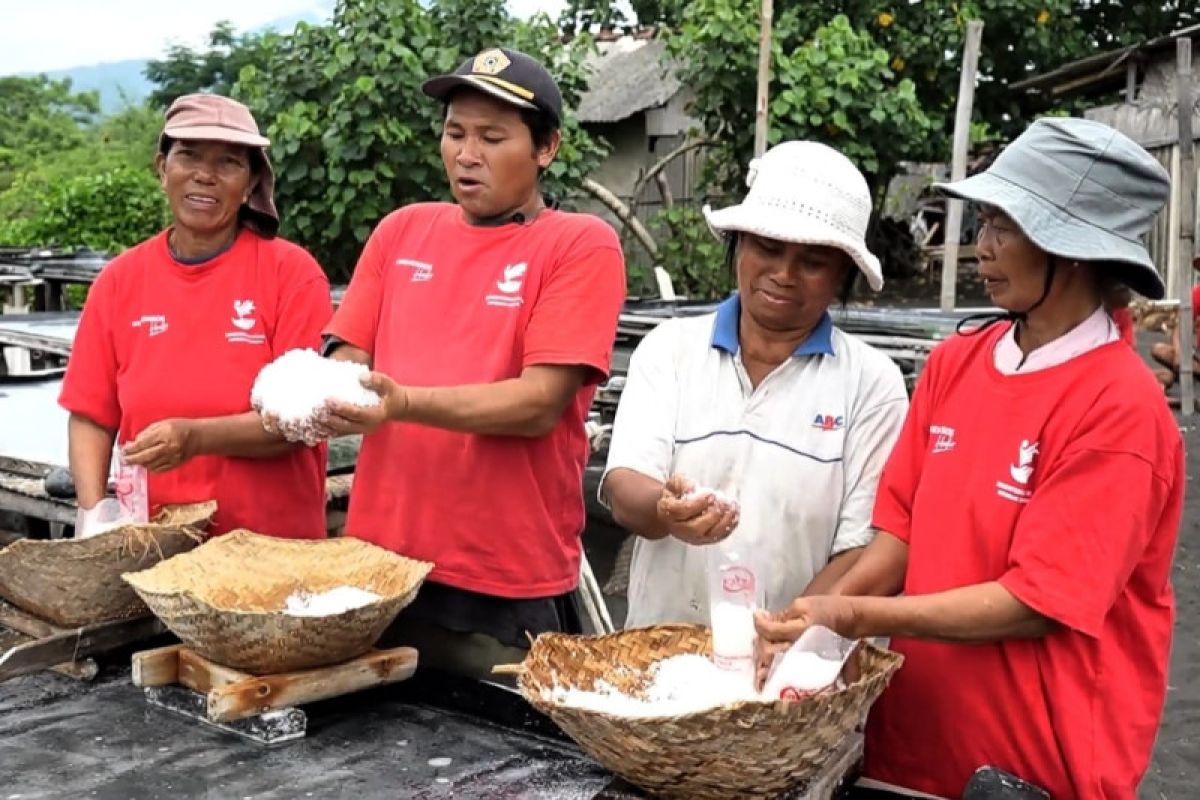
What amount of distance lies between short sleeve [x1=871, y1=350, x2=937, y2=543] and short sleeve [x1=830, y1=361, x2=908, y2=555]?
0.08m

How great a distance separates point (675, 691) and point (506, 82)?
123cm

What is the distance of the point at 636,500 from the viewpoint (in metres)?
2.19

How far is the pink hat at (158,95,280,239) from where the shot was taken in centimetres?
275

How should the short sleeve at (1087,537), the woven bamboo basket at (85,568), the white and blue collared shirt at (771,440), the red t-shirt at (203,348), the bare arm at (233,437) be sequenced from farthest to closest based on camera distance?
the red t-shirt at (203,348)
the bare arm at (233,437)
the woven bamboo basket at (85,568)
the white and blue collared shirt at (771,440)
the short sleeve at (1087,537)

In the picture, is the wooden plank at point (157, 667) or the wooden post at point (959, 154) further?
the wooden post at point (959, 154)

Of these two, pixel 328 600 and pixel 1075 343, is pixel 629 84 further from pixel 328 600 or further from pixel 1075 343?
pixel 1075 343

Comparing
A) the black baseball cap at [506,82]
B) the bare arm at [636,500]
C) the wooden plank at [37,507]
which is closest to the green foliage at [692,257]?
the wooden plank at [37,507]

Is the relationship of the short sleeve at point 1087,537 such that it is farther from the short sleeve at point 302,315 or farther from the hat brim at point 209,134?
the hat brim at point 209,134

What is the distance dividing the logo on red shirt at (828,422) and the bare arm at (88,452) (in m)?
1.60

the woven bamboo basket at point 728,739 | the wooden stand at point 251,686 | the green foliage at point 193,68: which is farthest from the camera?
the green foliage at point 193,68

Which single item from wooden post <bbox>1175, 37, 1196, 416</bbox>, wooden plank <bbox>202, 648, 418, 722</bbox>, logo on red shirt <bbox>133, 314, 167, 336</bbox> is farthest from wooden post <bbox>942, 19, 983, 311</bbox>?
wooden plank <bbox>202, 648, 418, 722</bbox>

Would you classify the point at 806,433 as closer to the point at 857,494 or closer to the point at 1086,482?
the point at 857,494

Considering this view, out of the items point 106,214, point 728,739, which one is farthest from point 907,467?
point 106,214

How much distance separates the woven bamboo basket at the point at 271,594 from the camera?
2.12 meters
